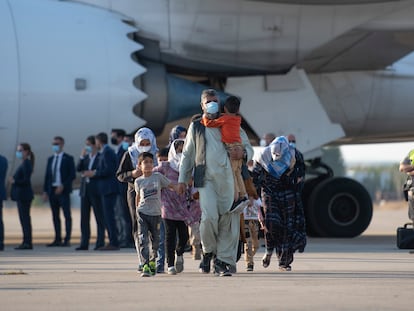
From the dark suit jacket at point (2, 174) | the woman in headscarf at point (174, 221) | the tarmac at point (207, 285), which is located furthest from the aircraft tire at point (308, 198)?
the woman in headscarf at point (174, 221)

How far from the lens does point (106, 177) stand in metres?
18.6

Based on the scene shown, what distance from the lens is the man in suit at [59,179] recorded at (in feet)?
63.2

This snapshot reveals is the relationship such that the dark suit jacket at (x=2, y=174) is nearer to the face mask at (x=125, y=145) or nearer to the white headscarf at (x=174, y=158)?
the face mask at (x=125, y=145)

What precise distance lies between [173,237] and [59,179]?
7061mm

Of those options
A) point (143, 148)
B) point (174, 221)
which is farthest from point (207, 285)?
point (143, 148)

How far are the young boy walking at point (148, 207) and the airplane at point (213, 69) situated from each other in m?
7.13

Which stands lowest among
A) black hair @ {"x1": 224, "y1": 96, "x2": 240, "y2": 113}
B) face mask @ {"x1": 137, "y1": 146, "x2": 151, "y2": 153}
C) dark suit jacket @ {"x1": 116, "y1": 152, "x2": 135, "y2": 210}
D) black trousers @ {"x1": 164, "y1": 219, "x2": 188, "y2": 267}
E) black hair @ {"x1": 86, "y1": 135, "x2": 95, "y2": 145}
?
black trousers @ {"x1": 164, "y1": 219, "x2": 188, "y2": 267}

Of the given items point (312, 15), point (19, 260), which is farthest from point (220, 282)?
point (312, 15)

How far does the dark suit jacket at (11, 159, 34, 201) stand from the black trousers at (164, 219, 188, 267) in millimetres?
6462

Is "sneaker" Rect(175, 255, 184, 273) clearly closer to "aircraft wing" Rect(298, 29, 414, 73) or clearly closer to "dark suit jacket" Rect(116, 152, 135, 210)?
"dark suit jacket" Rect(116, 152, 135, 210)

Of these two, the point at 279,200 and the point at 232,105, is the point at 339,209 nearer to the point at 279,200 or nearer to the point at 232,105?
the point at 279,200

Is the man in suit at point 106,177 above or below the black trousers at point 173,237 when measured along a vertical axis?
above

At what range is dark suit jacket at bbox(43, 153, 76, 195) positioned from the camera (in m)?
19.3

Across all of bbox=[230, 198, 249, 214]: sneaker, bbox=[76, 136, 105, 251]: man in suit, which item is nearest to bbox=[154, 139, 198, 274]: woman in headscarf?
bbox=[230, 198, 249, 214]: sneaker
